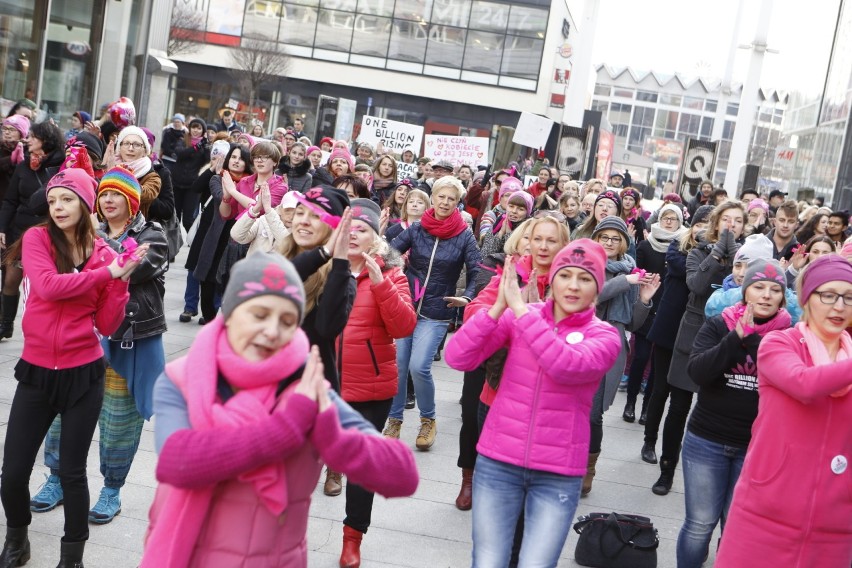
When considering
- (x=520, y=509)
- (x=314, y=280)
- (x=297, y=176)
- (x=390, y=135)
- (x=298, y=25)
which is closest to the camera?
(x=520, y=509)

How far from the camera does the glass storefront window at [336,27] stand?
47.5 m

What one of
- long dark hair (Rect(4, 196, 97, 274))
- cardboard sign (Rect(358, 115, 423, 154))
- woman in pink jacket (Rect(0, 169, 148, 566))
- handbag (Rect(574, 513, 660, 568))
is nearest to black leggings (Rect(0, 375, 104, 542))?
woman in pink jacket (Rect(0, 169, 148, 566))

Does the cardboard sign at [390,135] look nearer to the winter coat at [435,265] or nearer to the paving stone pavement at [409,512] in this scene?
the paving stone pavement at [409,512]

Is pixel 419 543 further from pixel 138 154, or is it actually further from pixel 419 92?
pixel 419 92

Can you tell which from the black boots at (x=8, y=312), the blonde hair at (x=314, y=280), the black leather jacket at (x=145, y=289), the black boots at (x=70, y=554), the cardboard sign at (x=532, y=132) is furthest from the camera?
the cardboard sign at (x=532, y=132)

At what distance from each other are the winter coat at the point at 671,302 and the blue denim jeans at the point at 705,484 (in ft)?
9.72

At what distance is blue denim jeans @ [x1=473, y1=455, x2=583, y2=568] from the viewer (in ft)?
14.2

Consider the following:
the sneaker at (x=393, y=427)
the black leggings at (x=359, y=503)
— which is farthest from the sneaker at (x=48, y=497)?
the sneaker at (x=393, y=427)

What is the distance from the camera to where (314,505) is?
257 inches

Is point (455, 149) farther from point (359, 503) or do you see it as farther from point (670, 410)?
point (359, 503)

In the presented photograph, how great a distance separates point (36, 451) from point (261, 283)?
8.16 ft

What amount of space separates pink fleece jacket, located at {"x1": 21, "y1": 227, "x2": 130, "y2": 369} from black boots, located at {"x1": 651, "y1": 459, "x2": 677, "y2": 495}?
4.28 meters

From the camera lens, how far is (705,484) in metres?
5.29

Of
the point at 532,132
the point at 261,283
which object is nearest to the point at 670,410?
the point at 261,283
